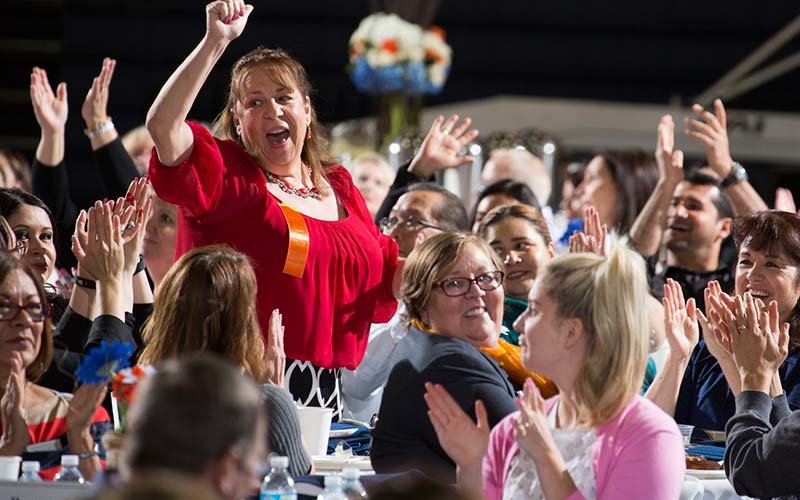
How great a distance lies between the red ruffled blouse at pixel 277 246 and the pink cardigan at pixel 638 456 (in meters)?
0.82

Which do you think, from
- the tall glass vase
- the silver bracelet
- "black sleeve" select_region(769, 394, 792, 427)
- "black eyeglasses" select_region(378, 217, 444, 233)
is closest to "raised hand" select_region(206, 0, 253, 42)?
"black eyeglasses" select_region(378, 217, 444, 233)

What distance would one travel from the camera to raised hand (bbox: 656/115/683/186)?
14.2 ft

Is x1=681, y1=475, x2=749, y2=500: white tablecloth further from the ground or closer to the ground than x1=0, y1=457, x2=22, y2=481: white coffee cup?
closer to the ground

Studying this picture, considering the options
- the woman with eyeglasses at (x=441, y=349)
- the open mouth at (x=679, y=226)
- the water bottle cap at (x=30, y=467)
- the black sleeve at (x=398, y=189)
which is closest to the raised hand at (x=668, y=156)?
the open mouth at (x=679, y=226)

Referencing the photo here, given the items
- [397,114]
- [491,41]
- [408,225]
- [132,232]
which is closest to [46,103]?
[408,225]

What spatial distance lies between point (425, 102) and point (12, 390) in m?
6.95

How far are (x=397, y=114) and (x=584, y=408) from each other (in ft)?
15.8

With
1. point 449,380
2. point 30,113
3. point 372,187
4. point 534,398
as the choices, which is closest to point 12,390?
point 449,380

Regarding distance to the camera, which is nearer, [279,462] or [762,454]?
[279,462]

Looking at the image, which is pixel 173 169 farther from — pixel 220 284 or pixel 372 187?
pixel 372 187

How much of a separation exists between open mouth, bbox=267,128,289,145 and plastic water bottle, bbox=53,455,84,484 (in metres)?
1.04

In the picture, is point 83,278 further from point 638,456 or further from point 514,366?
point 638,456

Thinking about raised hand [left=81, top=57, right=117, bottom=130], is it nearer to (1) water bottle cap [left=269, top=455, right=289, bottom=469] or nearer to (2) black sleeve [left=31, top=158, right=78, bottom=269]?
(2) black sleeve [left=31, top=158, right=78, bottom=269]

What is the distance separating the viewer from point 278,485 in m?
2.12
